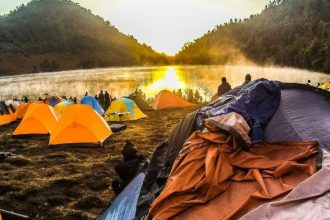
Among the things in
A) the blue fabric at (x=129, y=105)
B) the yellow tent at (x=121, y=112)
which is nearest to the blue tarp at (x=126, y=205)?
the yellow tent at (x=121, y=112)

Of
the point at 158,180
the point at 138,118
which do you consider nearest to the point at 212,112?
the point at 158,180

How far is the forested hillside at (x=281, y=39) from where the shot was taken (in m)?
67.6

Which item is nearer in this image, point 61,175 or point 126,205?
point 126,205

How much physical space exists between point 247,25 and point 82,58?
6069 cm

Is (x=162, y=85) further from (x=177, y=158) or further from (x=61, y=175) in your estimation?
(x=177, y=158)

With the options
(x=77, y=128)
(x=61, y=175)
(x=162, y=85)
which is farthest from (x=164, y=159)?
(x=162, y=85)

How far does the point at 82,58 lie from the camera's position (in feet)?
440

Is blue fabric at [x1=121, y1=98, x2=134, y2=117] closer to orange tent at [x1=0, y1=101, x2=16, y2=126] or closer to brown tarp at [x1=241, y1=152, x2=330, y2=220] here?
→ orange tent at [x1=0, y1=101, x2=16, y2=126]

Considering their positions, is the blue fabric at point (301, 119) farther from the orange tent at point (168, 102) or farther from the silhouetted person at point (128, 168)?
the orange tent at point (168, 102)

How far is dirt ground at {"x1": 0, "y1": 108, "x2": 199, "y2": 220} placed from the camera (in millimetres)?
6996

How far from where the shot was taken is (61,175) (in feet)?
29.6

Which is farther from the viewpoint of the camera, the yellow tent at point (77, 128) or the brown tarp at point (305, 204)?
the yellow tent at point (77, 128)

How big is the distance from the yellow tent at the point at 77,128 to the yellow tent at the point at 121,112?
15.8 feet

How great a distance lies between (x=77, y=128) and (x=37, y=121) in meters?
3.31
